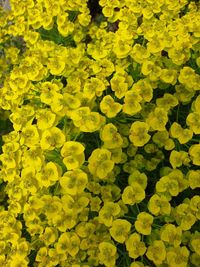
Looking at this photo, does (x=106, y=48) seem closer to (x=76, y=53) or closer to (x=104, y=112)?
(x=76, y=53)

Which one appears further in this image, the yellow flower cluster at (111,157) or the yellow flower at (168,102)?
the yellow flower at (168,102)

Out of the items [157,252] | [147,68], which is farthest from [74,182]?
[147,68]

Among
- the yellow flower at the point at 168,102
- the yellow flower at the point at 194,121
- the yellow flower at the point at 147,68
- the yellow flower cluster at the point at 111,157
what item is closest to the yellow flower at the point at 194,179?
the yellow flower cluster at the point at 111,157

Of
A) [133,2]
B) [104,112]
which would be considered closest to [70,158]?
[104,112]

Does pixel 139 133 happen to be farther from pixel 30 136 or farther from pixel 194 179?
pixel 30 136

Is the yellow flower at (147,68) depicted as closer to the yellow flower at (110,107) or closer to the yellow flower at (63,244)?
the yellow flower at (110,107)

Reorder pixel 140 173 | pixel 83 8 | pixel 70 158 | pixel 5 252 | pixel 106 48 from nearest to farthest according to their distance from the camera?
1. pixel 70 158
2. pixel 140 173
3. pixel 5 252
4. pixel 106 48
5. pixel 83 8

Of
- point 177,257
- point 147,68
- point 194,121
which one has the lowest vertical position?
point 177,257
